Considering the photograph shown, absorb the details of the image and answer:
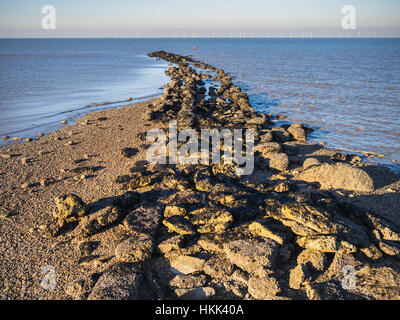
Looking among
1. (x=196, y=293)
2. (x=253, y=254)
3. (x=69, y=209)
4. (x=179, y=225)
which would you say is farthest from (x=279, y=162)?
(x=69, y=209)

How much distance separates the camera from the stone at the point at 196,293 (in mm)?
6176

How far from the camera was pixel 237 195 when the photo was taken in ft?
30.1

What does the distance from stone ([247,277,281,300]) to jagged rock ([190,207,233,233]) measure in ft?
5.72

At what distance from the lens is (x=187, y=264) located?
701 cm

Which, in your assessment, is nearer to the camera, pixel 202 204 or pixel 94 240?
pixel 94 240

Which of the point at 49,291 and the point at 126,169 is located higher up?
the point at 126,169

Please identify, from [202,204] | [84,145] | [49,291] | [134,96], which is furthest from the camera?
[134,96]

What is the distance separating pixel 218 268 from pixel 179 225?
1.75 m

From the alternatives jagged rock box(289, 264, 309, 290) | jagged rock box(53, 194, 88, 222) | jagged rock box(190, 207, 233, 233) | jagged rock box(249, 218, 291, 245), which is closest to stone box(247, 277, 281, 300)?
jagged rock box(289, 264, 309, 290)

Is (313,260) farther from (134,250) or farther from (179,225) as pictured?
(134,250)

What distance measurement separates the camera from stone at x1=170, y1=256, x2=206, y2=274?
272 inches

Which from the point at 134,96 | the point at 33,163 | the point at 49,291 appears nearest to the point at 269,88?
the point at 134,96

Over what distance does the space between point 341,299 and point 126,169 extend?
975 centimetres

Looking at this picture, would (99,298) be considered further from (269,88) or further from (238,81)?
(238,81)
